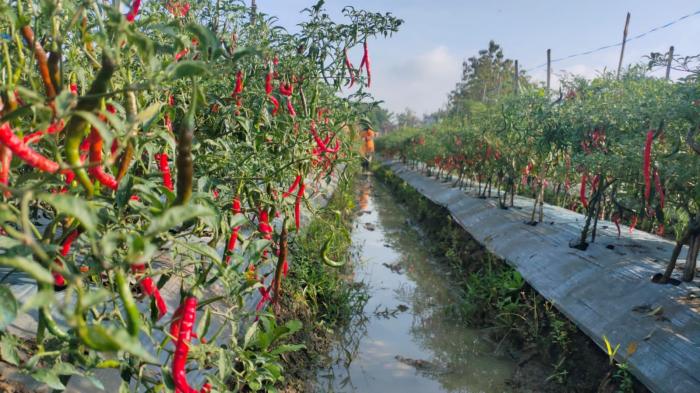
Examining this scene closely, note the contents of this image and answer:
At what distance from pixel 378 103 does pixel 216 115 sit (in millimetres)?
975

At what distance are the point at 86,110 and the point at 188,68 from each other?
0.58ft

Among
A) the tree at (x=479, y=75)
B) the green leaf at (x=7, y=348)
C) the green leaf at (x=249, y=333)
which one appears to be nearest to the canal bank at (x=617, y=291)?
the green leaf at (x=249, y=333)

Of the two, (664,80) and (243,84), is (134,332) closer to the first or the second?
(243,84)

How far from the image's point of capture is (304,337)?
3451mm

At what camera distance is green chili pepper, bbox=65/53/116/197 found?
690mm

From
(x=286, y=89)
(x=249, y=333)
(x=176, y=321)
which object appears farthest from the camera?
(x=286, y=89)

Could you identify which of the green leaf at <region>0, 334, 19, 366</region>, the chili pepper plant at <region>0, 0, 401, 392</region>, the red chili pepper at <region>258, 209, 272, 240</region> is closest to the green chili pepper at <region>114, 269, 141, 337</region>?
the chili pepper plant at <region>0, 0, 401, 392</region>

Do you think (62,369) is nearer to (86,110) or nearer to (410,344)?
(86,110)

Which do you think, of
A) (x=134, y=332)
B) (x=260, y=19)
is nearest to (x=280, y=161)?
(x=260, y=19)

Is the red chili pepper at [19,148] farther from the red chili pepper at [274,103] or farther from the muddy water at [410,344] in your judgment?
the muddy water at [410,344]

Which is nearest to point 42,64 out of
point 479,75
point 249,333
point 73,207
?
point 73,207

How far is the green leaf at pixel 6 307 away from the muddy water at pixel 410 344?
272 centimetres

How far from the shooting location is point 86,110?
28.4 inches

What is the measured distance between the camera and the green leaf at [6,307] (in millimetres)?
685
